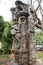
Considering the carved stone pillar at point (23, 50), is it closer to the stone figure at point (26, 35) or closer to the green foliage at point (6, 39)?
the stone figure at point (26, 35)

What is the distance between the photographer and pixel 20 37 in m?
6.75

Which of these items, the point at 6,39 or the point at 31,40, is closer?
the point at 31,40

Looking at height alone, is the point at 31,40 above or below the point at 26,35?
below

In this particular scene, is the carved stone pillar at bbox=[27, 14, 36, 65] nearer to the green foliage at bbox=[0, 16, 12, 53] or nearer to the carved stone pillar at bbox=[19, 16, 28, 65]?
the carved stone pillar at bbox=[19, 16, 28, 65]

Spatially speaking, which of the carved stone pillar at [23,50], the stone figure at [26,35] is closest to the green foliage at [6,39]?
the stone figure at [26,35]

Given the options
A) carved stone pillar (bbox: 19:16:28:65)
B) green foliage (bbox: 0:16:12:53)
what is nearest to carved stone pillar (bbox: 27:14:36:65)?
carved stone pillar (bbox: 19:16:28:65)

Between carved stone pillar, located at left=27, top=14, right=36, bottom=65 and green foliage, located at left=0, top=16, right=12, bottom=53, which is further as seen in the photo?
green foliage, located at left=0, top=16, right=12, bottom=53

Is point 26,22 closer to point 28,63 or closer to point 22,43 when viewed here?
point 22,43

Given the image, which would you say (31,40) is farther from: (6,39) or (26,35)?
(6,39)

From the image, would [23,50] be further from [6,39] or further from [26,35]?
[6,39]

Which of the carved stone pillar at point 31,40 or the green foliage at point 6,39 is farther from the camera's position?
the green foliage at point 6,39

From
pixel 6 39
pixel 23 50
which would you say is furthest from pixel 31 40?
pixel 6 39

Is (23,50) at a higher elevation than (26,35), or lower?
lower

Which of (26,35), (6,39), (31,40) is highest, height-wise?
(26,35)
